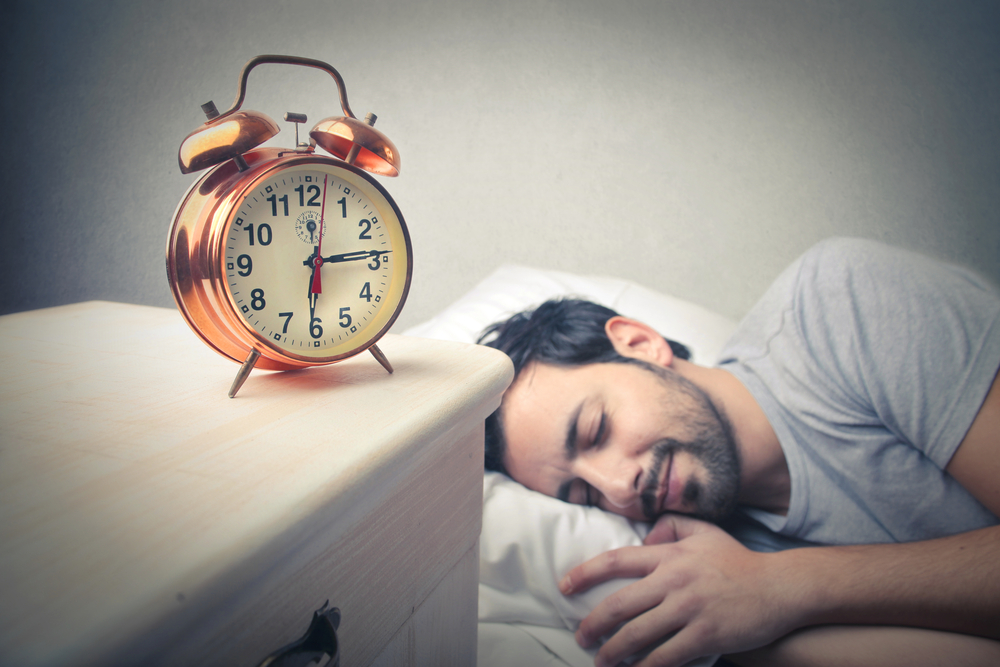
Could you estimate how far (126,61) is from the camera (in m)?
1.13

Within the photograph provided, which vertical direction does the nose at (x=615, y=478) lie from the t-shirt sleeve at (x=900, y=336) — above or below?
below

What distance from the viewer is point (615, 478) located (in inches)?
33.6

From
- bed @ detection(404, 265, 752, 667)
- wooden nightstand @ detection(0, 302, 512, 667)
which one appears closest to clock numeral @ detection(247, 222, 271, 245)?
wooden nightstand @ detection(0, 302, 512, 667)

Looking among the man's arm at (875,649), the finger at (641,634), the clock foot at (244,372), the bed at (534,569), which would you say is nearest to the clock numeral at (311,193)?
the clock foot at (244,372)

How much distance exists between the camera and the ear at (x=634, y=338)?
3.52 ft

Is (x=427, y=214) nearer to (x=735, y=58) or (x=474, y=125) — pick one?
Answer: (x=474, y=125)

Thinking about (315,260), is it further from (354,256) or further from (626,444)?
(626,444)

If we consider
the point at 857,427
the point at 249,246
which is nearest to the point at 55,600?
the point at 249,246

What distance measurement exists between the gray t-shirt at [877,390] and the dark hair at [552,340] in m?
0.28

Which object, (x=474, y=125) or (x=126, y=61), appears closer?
(x=126, y=61)

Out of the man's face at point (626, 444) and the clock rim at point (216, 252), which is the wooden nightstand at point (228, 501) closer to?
the clock rim at point (216, 252)

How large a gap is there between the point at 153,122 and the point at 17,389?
107cm

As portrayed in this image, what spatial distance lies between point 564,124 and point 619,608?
108 cm

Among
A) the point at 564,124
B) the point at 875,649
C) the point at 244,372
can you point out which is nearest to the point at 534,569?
the point at 875,649
